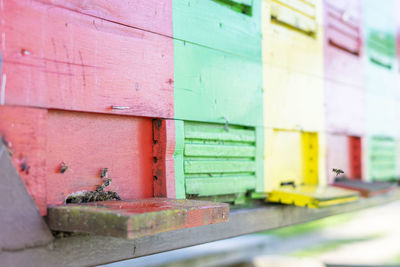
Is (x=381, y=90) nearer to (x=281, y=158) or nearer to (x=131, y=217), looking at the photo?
(x=281, y=158)

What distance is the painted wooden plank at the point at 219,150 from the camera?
6.27ft

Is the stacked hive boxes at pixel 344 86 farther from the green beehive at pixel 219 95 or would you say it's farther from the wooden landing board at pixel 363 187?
the green beehive at pixel 219 95

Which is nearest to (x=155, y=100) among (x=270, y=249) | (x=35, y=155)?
(x=35, y=155)

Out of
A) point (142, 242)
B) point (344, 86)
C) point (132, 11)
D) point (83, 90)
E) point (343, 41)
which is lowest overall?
point (142, 242)

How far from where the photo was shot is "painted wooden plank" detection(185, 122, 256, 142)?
193 centimetres

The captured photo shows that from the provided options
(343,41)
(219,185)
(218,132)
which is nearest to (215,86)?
(218,132)

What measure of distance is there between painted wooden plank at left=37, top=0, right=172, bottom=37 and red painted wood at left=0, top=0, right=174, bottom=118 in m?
0.01

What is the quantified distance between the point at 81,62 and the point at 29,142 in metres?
0.36

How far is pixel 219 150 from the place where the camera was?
2.07 metres

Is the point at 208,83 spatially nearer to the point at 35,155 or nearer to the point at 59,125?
the point at 59,125

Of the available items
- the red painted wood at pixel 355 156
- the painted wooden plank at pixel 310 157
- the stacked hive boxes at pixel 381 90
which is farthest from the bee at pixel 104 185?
the stacked hive boxes at pixel 381 90

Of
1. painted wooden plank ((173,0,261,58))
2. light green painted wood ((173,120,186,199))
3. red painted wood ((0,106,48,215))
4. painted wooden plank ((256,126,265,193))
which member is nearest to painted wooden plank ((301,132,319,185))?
painted wooden plank ((256,126,265,193))

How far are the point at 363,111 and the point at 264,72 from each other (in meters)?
1.62

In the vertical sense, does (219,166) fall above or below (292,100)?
below
